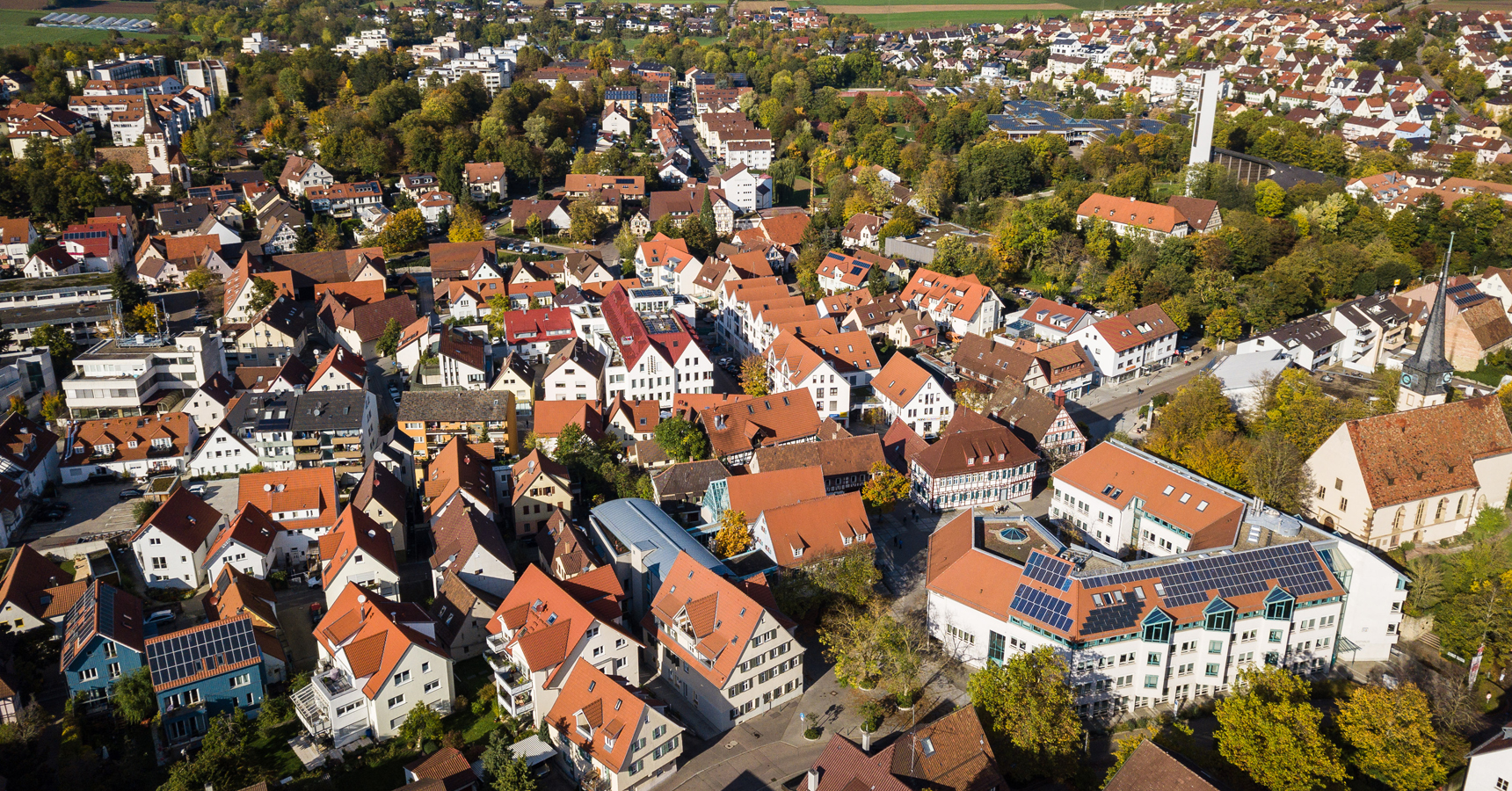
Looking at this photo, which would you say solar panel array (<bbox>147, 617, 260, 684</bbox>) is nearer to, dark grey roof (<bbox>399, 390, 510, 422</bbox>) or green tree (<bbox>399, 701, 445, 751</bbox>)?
green tree (<bbox>399, 701, 445, 751</bbox>)

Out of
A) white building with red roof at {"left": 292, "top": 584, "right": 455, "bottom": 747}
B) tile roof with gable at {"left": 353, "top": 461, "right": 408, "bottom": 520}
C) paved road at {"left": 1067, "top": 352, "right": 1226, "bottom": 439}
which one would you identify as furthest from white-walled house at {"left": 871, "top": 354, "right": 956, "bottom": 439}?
white building with red roof at {"left": 292, "top": 584, "right": 455, "bottom": 747}

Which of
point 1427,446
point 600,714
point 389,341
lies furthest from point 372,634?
point 1427,446

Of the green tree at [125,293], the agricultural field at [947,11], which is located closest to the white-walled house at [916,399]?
the green tree at [125,293]

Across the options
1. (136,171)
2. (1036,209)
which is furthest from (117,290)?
(1036,209)

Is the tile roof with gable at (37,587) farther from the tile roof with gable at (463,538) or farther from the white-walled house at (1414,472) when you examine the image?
the white-walled house at (1414,472)

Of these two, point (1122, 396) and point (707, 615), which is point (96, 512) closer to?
point (707, 615)

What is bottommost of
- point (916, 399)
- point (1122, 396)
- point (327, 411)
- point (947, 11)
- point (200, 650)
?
point (1122, 396)
